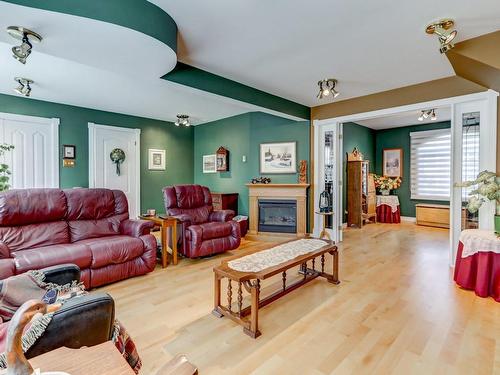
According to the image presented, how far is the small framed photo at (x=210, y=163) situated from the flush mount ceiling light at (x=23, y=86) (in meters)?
3.44

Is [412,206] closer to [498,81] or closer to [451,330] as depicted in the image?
[498,81]

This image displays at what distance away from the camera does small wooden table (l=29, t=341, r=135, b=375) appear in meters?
0.75

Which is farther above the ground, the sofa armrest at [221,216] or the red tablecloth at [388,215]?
the sofa armrest at [221,216]

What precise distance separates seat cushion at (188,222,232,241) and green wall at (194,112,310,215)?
62.3 inches

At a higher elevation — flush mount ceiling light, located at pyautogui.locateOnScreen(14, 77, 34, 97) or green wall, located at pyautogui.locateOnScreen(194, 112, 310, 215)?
flush mount ceiling light, located at pyautogui.locateOnScreen(14, 77, 34, 97)

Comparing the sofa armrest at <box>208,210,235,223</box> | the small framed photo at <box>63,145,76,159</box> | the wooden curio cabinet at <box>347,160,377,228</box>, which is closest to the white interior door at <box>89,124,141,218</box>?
the small framed photo at <box>63,145,76,159</box>

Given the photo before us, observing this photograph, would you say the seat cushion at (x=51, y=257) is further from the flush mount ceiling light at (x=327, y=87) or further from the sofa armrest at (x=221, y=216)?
the flush mount ceiling light at (x=327, y=87)

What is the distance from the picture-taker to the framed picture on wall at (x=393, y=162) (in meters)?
7.10

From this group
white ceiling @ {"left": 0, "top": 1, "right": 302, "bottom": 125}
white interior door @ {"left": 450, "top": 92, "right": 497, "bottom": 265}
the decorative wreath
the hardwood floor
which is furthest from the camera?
the decorative wreath

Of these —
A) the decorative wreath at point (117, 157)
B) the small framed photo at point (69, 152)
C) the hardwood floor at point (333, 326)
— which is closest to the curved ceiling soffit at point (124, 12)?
the hardwood floor at point (333, 326)

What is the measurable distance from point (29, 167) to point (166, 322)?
4036mm

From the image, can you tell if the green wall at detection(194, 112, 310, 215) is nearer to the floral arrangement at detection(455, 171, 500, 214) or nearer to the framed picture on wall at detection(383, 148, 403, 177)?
the floral arrangement at detection(455, 171, 500, 214)

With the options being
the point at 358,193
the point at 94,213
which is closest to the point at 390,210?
the point at 358,193

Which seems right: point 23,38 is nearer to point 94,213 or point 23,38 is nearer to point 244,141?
point 94,213
